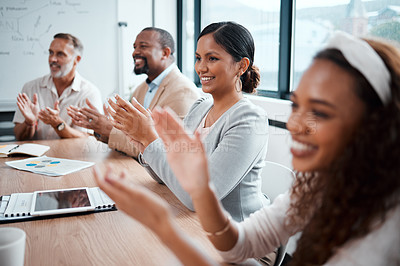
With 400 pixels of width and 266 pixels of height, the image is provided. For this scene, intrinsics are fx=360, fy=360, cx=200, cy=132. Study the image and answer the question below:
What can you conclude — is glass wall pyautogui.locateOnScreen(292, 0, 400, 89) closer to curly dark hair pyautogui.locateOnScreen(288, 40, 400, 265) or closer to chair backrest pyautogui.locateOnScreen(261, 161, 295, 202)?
chair backrest pyautogui.locateOnScreen(261, 161, 295, 202)

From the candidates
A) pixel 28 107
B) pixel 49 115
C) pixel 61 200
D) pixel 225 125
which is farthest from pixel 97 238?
pixel 28 107

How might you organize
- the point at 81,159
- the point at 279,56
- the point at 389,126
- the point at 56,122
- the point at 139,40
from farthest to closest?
the point at 139,40 < the point at 279,56 < the point at 56,122 < the point at 81,159 < the point at 389,126

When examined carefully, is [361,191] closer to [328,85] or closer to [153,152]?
[328,85]

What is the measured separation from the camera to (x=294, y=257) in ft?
2.50

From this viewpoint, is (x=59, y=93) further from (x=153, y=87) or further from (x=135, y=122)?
(x=135, y=122)

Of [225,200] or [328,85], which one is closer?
[328,85]

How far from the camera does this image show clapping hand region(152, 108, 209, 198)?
2.29 ft

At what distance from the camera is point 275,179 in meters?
1.55

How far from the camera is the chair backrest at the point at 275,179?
148cm

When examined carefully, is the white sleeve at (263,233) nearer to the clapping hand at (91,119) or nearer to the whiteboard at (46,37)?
the clapping hand at (91,119)

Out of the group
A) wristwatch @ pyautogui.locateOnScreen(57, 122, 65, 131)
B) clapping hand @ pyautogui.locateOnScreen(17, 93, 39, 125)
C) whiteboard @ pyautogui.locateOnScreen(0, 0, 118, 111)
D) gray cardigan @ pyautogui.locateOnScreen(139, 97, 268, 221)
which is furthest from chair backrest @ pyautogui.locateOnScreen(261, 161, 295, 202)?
whiteboard @ pyautogui.locateOnScreen(0, 0, 118, 111)

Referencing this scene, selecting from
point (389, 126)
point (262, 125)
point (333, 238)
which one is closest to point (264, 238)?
point (333, 238)

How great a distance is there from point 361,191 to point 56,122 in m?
2.17

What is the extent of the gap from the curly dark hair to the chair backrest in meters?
0.76
